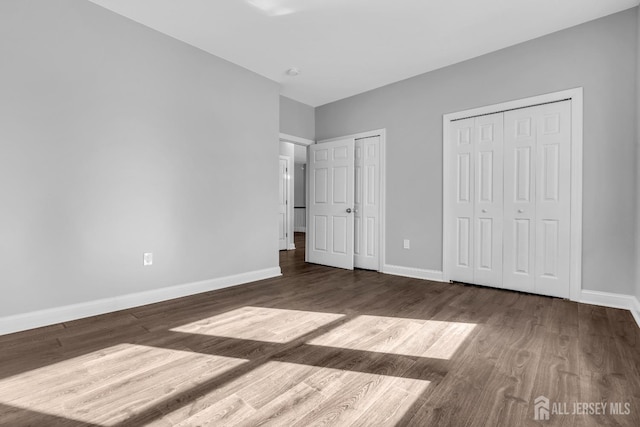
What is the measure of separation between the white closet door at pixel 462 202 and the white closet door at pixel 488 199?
0.20 feet

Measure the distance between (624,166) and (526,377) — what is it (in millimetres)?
2481

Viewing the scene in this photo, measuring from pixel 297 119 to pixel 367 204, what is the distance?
1857 millimetres

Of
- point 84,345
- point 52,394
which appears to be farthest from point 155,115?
point 52,394

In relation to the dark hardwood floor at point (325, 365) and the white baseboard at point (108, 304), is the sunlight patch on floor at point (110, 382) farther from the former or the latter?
the white baseboard at point (108, 304)

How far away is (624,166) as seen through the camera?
9.59 ft

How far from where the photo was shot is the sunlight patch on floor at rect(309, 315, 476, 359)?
2.09 metres

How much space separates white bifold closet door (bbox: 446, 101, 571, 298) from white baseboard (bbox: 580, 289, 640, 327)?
160 millimetres

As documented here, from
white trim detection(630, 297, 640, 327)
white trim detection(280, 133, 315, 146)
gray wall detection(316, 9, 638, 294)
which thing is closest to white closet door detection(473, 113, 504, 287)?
gray wall detection(316, 9, 638, 294)

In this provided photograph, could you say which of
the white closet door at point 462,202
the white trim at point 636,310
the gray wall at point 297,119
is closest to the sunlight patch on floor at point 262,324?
the white closet door at point 462,202

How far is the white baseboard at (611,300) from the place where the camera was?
112 inches

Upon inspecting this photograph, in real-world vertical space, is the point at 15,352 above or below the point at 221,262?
below

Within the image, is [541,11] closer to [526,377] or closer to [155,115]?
[526,377]

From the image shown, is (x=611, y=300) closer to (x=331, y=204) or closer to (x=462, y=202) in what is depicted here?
(x=462, y=202)

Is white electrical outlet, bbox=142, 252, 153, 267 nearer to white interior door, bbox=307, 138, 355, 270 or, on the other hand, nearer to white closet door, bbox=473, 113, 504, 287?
white interior door, bbox=307, 138, 355, 270
